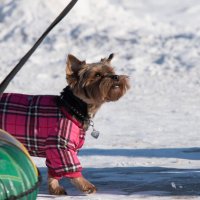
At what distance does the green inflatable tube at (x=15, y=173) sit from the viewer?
2.90 metres

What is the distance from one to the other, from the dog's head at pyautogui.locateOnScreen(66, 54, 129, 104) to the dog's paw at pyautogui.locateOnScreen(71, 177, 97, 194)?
50 cm

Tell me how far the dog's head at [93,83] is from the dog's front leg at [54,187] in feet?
1.76

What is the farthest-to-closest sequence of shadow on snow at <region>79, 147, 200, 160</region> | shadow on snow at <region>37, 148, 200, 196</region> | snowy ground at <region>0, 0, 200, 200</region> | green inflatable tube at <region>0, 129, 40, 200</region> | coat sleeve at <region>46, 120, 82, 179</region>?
shadow on snow at <region>79, 147, 200, 160</region>
snowy ground at <region>0, 0, 200, 200</region>
shadow on snow at <region>37, 148, 200, 196</region>
coat sleeve at <region>46, 120, 82, 179</region>
green inflatable tube at <region>0, 129, 40, 200</region>

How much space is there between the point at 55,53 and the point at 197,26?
2700 millimetres

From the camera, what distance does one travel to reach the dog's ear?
4668 mm

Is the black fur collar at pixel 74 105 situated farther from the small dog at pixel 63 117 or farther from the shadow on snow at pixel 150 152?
the shadow on snow at pixel 150 152

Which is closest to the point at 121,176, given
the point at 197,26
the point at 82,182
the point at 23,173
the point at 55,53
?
the point at 82,182

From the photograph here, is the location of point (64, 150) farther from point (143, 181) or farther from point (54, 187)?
point (143, 181)

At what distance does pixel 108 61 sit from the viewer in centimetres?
493

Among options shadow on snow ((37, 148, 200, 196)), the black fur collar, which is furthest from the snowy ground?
the black fur collar

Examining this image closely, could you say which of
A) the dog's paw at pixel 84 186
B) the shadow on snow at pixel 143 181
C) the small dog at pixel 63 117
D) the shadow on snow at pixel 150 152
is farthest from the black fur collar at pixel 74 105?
the shadow on snow at pixel 150 152

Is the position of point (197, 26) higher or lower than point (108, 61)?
higher

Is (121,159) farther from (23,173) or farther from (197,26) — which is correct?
(197,26)

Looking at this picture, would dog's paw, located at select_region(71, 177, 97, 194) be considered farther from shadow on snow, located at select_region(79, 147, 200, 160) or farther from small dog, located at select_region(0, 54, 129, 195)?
shadow on snow, located at select_region(79, 147, 200, 160)
